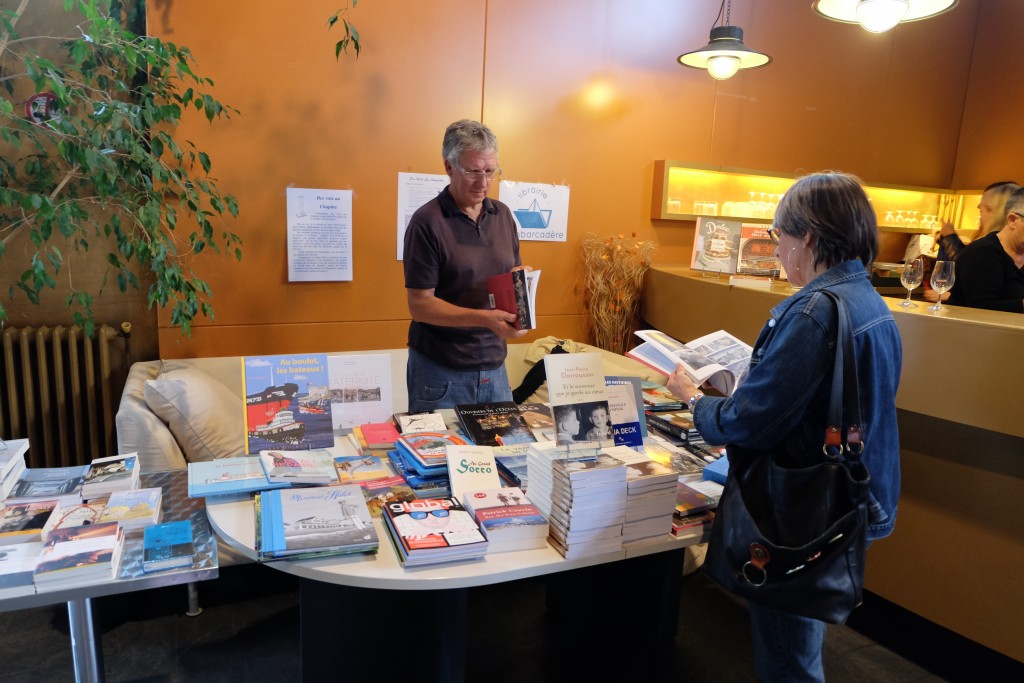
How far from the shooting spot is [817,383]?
4.72 ft

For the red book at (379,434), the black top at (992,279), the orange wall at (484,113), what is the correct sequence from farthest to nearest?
the orange wall at (484,113) < the black top at (992,279) < the red book at (379,434)

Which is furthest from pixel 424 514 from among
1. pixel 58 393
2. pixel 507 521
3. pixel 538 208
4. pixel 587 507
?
pixel 538 208

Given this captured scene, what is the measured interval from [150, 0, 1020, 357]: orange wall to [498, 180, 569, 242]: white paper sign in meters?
0.06

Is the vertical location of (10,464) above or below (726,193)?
below

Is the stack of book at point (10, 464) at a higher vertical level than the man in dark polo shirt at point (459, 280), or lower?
lower

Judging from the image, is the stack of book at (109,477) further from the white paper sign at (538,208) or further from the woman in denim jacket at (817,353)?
the white paper sign at (538,208)

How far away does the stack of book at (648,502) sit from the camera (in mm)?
1599

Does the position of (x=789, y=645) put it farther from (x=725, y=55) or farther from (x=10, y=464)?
(x=725, y=55)

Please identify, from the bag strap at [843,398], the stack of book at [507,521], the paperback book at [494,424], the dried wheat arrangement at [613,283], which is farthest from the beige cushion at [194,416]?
the dried wheat arrangement at [613,283]

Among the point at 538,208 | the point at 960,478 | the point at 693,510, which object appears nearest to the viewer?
the point at 693,510

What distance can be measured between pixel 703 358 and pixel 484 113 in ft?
7.97

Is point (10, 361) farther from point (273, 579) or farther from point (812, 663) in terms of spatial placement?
point (812, 663)

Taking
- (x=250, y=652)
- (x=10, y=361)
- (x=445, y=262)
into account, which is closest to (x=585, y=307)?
(x=445, y=262)

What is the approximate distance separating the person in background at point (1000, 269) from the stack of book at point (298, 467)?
2.94 m
